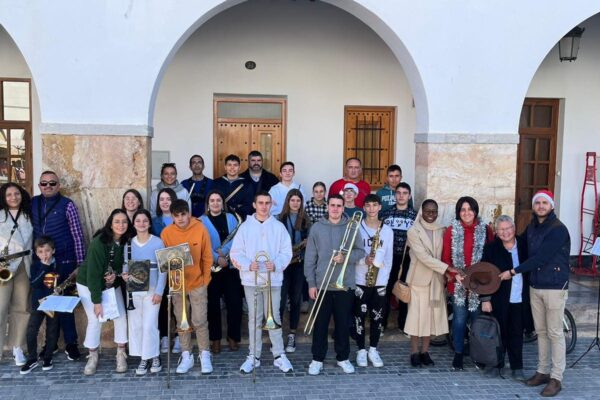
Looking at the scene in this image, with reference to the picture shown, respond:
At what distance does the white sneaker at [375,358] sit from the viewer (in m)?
5.23

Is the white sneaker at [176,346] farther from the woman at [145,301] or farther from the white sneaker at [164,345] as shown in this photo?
the woman at [145,301]

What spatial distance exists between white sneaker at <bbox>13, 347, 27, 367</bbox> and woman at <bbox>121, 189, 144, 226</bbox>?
1605mm

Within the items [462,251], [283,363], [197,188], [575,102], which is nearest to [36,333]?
[197,188]

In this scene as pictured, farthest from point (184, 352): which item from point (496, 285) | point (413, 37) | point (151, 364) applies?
point (413, 37)

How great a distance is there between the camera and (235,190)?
6.14 meters

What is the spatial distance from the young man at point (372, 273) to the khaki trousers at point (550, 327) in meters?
1.32

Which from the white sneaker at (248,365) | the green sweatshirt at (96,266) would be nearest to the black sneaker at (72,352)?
the green sweatshirt at (96,266)

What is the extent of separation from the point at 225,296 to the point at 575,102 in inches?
237

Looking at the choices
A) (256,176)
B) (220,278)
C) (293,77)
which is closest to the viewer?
(220,278)

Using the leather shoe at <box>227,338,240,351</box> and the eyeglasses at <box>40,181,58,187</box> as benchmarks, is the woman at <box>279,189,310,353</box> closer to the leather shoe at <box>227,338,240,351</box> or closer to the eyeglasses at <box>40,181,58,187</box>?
the leather shoe at <box>227,338,240,351</box>

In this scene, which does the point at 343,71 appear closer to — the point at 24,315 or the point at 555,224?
the point at 555,224

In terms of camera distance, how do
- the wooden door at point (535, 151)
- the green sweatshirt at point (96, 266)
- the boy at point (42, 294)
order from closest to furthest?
the green sweatshirt at point (96, 266), the boy at point (42, 294), the wooden door at point (535, 151)

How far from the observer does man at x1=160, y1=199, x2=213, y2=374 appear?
4.93m

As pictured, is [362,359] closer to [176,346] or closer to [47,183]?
[176,346]
